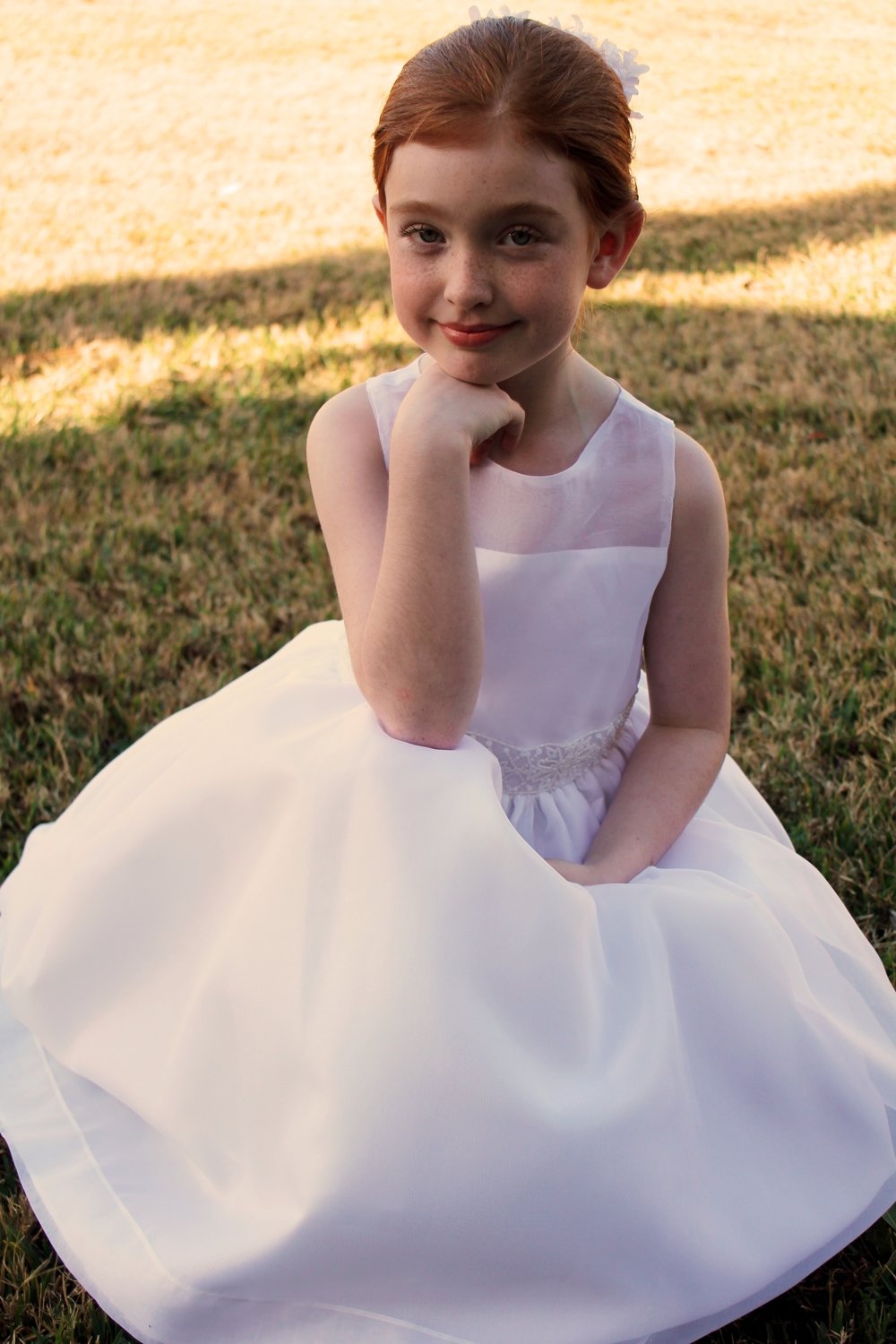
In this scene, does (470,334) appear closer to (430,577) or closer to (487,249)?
(487,249)

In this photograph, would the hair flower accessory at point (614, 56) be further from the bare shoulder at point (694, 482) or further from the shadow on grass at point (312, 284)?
the shadow on grass at point (312, 284)

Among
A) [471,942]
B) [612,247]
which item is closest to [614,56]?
[612,247]

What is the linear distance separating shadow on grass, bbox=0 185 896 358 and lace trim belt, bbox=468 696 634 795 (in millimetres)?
3252

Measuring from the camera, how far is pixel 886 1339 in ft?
5.03

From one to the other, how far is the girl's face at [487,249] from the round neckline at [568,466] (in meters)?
0.17

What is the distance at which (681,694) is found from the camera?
5.72 feet

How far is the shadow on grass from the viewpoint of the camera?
4727 mm

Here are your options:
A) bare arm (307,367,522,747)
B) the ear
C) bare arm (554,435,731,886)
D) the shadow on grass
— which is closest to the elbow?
bare arm (307,367,522,747)

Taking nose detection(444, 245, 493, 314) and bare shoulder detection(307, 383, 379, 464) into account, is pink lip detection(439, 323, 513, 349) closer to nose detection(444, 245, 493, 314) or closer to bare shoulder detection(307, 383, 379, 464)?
nose detection(444, 245, 493, 314)

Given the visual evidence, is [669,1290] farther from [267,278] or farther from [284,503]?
[267,278]

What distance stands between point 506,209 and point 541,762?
2.45 ft

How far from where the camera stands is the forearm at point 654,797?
1648 mm

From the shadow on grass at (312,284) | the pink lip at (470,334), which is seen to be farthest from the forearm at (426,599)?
the shadow on grass at (312,284)

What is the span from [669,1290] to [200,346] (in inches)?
151
